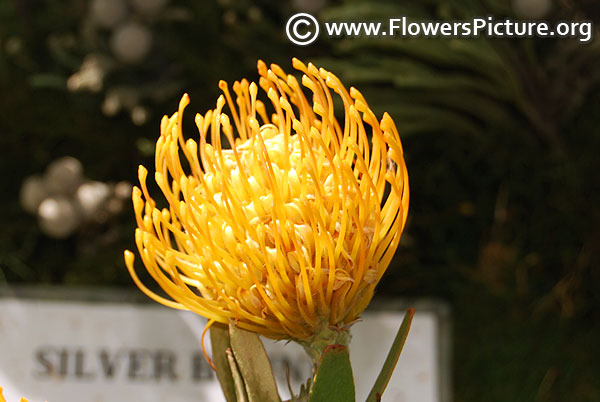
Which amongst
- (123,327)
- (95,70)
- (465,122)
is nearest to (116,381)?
(123,327)

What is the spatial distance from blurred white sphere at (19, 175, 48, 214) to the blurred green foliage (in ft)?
0.13

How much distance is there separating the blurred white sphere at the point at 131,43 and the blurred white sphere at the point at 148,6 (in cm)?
1

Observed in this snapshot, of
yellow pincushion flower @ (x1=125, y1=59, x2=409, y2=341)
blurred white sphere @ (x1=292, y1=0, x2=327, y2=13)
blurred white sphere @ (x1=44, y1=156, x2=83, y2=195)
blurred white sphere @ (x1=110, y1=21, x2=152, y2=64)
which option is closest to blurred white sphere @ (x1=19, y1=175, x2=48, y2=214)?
blurred white sphere @ (x1=44, y1=156, x2=83, y2=195)

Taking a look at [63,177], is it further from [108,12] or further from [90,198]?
[108,12]

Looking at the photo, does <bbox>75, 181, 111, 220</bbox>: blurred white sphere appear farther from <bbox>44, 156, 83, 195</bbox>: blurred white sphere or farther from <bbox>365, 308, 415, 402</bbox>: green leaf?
<bbox>365, 308, 415, 402</bbox>: green leaf

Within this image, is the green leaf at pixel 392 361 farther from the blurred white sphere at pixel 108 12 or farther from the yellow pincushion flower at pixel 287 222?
the blurred white sphere at pixel 108 12

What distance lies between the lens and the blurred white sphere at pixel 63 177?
701 millimetres

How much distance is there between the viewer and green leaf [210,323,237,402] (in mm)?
326

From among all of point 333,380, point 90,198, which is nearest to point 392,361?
point 333,380

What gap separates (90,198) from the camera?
71 cm

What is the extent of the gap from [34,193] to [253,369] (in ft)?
1.52

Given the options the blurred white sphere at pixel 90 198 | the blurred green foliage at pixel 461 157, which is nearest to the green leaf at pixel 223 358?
the blurred green foliage at pixel 461 157

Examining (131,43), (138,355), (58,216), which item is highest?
(131,43)

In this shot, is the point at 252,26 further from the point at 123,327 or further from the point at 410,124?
the point at 123,327
